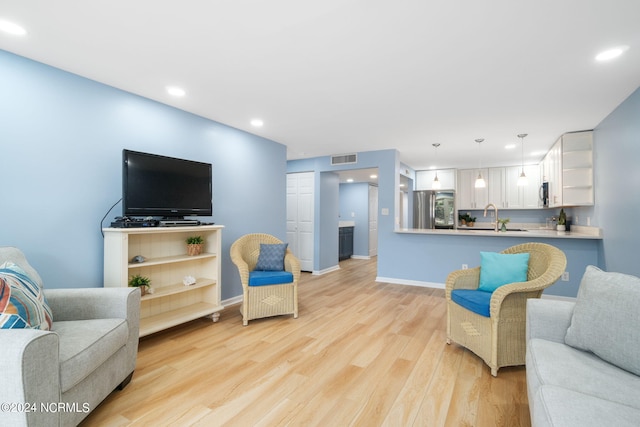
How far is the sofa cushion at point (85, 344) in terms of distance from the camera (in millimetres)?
1438

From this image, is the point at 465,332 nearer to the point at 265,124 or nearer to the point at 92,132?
the point at 265,124

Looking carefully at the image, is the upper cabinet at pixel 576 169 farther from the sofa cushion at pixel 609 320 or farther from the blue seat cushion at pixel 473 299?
the sofa cushion at pixel 609 320

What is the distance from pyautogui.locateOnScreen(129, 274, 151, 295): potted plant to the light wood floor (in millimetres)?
506

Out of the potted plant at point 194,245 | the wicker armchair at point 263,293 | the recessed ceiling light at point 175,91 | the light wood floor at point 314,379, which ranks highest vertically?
the recessed ceiling light at point 175,91

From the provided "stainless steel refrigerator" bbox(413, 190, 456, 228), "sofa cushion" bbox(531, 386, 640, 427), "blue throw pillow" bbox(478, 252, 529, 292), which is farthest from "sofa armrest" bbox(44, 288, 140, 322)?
"stainless steel refrigerator" bbox(413, 190, 456, 228)

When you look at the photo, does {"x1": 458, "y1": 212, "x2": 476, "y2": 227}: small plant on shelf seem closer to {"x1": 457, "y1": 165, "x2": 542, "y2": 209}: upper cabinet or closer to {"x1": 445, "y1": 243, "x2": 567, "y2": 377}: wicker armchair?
{"x1": 457, "y1": 165, "x2": 542, "y2": 209}: upper cabinet

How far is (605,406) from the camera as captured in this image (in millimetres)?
1066

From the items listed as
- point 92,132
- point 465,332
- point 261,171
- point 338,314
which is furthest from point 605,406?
point 261,171

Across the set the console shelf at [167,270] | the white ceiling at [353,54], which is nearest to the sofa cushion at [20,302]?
the console shelf at [167,270]

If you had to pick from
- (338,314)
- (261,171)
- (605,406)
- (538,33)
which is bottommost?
(338,314)

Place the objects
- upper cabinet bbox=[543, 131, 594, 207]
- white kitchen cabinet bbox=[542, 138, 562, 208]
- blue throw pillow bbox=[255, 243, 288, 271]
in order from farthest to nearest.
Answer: white kitchen cabinet bbox=[542, 138, 562, 208] → upper cabinet bbox=[543, 131, 594, 207] → blue throw pillow bbox=[255, 243, 288, 271]

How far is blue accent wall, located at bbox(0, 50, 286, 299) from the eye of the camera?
2213 mm

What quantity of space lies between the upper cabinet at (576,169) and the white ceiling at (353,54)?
38 cm

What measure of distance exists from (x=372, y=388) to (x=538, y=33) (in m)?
2.64
